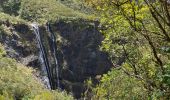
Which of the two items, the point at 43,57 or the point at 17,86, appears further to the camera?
the point at 43,57

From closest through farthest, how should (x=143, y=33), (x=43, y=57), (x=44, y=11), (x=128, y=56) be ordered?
(x=143, y=33) → (x=128, y=56) → (x=43, y=57) → (x=44, y=11)

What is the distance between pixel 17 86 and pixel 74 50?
41.2 m

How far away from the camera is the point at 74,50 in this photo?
99688mm

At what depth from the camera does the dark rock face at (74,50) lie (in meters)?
88.3

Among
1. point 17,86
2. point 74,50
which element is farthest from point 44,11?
point 17,86

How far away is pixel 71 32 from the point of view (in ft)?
329

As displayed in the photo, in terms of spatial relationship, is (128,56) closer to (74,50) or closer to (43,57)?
(43,57)

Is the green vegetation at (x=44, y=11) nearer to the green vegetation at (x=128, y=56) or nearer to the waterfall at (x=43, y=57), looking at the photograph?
the waterfall at (x=43, y=57)

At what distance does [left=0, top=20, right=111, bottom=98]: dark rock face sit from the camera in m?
88.3

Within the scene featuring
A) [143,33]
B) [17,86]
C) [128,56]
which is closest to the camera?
[143,33]

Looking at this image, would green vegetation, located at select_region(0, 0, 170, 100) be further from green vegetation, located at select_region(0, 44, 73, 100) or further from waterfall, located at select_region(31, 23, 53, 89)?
waterfall, located at select_region(31, 23, 53, 89)

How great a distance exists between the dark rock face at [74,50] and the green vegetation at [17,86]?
13.7 m

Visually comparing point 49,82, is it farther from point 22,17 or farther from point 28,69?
point 22,17

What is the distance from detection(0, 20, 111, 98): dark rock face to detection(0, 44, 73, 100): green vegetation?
13744 mm
